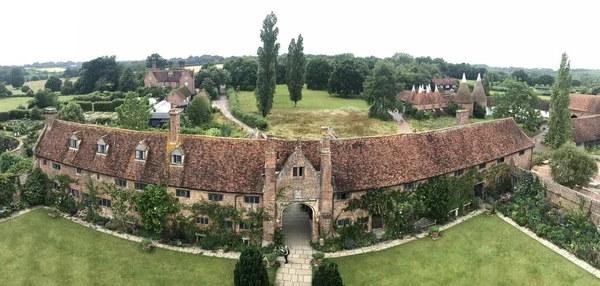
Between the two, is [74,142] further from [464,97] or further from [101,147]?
[464,97]

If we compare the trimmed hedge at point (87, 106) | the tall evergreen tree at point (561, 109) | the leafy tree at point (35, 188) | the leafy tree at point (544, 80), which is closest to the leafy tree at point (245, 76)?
the trimmed hedge at point (87, 106)

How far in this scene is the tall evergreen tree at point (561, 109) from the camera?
5712 cm

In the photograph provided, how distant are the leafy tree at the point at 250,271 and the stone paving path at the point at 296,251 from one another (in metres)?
2.64

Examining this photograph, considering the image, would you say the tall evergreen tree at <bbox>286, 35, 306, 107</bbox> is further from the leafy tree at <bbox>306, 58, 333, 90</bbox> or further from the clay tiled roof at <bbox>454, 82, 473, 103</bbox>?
the leafy tree at <bbox>306, 58, 333, 90</bbox>

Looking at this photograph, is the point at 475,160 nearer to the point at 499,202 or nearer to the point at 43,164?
the point at 499,202

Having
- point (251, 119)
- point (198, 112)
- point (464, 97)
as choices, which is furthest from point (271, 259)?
point (464, 97)

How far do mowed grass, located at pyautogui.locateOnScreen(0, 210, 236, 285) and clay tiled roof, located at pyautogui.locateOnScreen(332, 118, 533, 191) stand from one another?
1258 cm

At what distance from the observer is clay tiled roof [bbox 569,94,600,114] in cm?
8944

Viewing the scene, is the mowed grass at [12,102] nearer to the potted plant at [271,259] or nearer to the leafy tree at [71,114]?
the leafy tree at [71,114]

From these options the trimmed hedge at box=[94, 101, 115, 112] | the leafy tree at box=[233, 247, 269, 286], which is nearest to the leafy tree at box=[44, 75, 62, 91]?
the trimmed hedge at box=[94, 101, 115, 112]

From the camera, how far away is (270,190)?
33.6 meters

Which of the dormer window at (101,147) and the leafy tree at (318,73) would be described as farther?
the leafy tree at (318,73)

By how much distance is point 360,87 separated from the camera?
132 meters

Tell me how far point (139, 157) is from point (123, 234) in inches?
265
